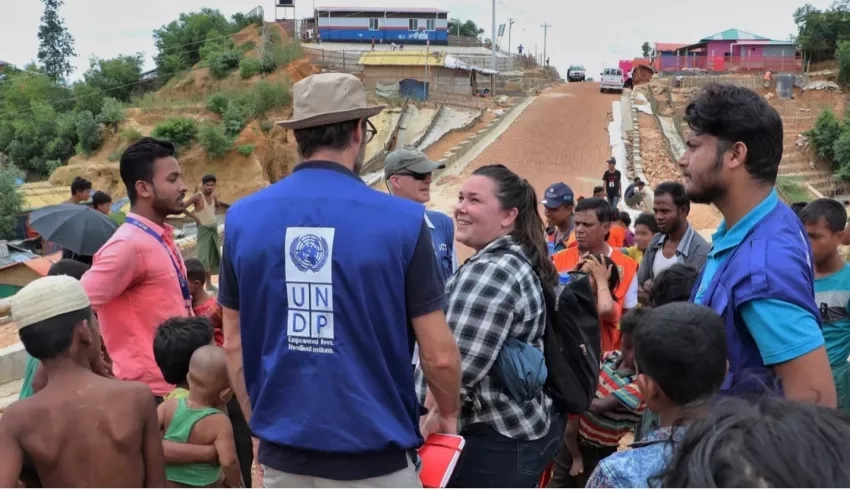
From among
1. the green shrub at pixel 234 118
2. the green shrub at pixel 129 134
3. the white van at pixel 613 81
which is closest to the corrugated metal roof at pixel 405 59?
the white van at pixel 613 81

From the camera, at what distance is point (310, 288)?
2.21 m

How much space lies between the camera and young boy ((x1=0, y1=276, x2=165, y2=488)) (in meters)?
2.45

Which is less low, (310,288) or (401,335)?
(310,288)

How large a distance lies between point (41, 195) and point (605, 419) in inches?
1186

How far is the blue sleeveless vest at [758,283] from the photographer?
2186 mm

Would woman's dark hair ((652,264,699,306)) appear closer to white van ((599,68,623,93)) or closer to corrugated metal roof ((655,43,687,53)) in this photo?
white van ((599,68,623,93))

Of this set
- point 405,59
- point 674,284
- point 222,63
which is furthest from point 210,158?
point 674,284

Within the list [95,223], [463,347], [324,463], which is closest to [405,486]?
[324,463]

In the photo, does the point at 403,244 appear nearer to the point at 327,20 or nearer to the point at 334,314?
the point at 334,314

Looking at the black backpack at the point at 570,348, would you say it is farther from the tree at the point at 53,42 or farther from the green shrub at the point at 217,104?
the tree at the point at 53,42

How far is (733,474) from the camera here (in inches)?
49.1

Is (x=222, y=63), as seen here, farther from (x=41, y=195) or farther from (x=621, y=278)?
(x=621, y=278)

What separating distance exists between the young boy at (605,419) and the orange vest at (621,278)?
0.33 metres

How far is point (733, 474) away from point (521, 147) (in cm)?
2777
